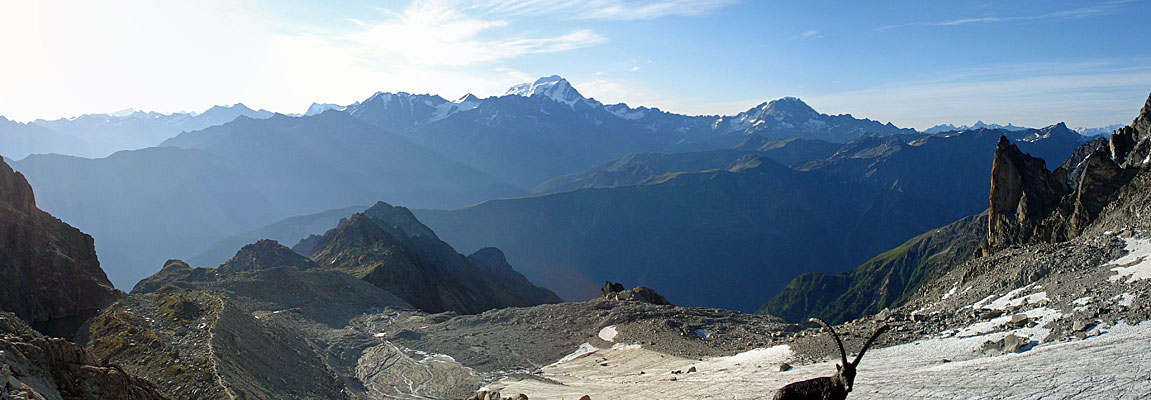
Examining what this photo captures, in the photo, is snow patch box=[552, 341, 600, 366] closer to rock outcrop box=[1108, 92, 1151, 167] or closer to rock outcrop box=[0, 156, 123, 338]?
rock outcrop box=[0, 156, 123, 338]

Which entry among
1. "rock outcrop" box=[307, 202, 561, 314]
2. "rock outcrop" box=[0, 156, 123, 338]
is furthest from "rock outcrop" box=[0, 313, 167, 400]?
"rock outcrop" box=[307, 202, 561, 314]

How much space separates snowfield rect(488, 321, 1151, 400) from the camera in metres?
14.6

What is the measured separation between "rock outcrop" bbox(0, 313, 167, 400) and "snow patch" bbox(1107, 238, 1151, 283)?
34.3 m

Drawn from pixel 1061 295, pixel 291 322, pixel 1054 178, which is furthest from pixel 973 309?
pixel 291 322

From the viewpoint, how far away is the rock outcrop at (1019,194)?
57000 millimetres

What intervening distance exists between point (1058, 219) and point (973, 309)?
30.0 m

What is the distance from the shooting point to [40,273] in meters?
45.1

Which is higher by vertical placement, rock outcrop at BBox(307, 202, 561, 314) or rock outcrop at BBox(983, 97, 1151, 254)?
rock outcrop at BBox(983, 97, 1151, 254)

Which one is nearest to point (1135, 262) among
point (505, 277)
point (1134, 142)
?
point (1134, 142)

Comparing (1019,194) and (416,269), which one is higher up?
(1019,194)

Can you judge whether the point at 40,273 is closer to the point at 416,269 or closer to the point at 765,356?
the point at 765,356

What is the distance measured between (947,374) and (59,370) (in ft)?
86.2

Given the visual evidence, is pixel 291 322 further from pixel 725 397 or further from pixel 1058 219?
pixel 1058 219

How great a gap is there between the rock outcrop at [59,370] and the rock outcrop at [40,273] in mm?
25558
